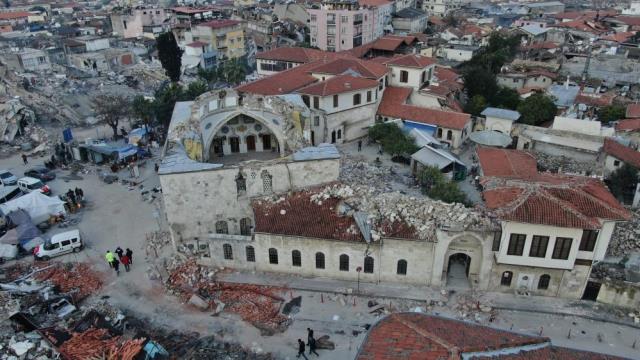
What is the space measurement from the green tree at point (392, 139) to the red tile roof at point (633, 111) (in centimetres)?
1812

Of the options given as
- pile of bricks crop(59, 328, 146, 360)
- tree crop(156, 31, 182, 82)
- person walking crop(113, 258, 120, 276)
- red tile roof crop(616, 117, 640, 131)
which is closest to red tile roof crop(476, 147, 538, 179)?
red tile roof crop(616, 117, 640, 131)

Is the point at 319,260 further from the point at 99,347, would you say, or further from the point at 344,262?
the point at 99,347

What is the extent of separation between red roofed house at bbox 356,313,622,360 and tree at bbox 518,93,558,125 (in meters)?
30.4

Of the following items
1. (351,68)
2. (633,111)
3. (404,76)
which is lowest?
(633,111)

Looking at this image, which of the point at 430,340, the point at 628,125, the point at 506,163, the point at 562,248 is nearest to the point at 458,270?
the point at 562,248

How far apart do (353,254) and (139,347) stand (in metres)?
10.4

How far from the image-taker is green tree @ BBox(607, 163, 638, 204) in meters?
29.0

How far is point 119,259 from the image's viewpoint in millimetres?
25359

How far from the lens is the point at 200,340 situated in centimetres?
2005

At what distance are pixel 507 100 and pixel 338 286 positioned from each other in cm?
2895

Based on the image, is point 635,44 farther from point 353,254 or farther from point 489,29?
point 353,254

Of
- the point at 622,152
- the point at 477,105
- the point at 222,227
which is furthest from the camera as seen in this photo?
the point at 477,105

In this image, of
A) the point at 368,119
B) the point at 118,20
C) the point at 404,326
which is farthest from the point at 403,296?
the point at 118,20

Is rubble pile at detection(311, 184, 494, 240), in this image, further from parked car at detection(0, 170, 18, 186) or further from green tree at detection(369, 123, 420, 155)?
parked car at detection(0, 170, 18, 186)
